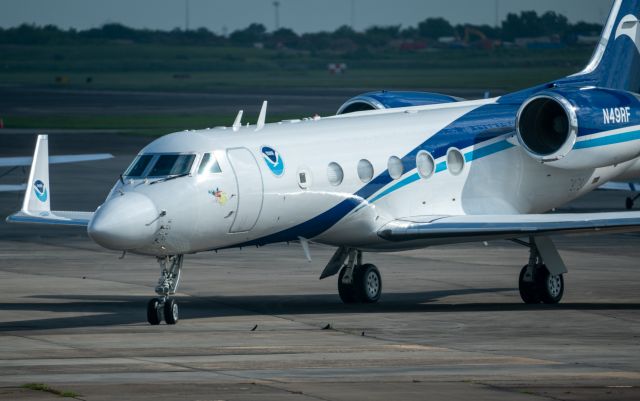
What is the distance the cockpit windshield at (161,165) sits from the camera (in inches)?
874

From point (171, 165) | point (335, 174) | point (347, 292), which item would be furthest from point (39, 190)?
point (347, 292)

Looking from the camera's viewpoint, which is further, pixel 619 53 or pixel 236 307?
pixel 619 53

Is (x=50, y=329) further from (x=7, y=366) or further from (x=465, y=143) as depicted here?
(x=465, y=143)

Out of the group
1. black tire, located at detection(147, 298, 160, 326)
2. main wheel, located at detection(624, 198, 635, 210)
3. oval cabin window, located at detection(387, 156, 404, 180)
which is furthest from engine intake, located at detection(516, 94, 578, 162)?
main wheel, located at detection(624, 198, 635, 210)

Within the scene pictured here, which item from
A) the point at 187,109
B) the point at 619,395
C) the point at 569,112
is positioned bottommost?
the point at 187,109

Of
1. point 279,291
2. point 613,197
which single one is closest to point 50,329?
point 279,291

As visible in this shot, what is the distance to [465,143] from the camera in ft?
85.1

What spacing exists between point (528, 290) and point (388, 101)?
15.6 feet

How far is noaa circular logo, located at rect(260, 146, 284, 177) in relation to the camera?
76.1 ft

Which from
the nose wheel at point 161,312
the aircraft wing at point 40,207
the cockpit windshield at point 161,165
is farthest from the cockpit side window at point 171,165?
the aircraft wing at point 40,207

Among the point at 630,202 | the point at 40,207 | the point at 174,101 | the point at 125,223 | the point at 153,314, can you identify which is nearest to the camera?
the point at 125,223

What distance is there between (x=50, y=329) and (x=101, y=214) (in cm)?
191

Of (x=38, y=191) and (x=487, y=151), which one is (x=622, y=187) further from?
(x=38, y=191)

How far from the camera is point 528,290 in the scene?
2538 cm
